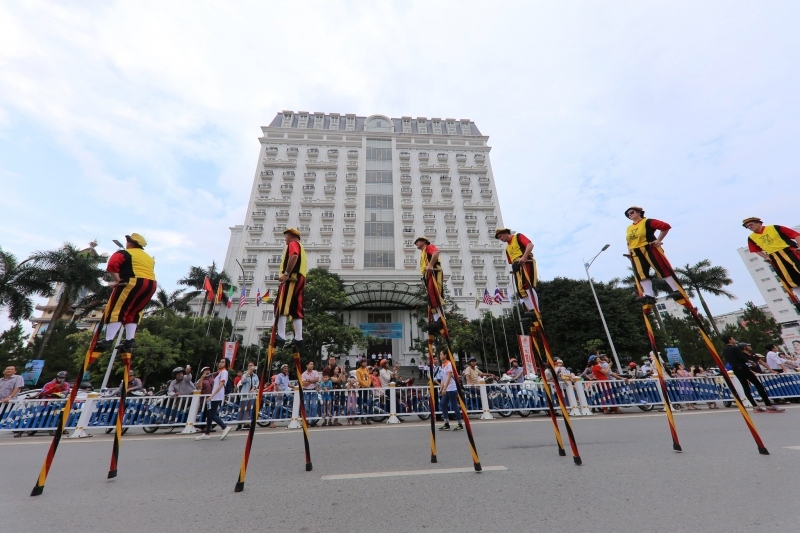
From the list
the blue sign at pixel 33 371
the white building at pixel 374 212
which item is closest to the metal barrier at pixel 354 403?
the blue sign at pixel 33 371

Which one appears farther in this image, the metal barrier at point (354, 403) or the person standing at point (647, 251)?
the metal barrier at point (354, 403)

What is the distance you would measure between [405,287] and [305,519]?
35.8m

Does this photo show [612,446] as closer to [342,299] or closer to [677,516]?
[677,516]

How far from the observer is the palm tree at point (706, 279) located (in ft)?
122

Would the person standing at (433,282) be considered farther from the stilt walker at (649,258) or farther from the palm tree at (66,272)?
the palm tree at (66,272)

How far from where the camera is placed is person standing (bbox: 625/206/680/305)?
15.0 ft

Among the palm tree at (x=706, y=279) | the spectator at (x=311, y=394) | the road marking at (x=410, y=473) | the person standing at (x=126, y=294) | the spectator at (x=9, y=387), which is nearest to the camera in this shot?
the road marking at (x=410, y=473)

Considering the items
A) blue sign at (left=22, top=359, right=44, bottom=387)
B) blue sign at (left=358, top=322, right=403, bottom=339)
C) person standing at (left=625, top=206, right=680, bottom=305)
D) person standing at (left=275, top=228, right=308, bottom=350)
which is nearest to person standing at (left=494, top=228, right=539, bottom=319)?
person standing at (left=625, top=206, right=680, bottom=305)

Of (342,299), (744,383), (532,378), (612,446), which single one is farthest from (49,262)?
(744,383)

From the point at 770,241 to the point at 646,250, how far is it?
286 centimetres

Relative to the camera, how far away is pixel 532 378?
12.2 metres

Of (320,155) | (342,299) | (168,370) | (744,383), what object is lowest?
(744,383)

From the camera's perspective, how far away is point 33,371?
25.4 m

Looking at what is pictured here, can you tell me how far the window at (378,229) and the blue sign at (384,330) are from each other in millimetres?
14828
